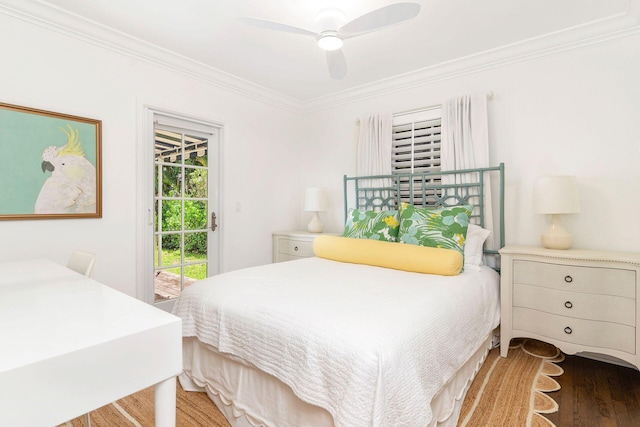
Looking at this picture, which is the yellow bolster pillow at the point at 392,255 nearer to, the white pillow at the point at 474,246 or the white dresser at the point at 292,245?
the white pillow at the point at 474,246

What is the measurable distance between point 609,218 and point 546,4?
62.0 inches

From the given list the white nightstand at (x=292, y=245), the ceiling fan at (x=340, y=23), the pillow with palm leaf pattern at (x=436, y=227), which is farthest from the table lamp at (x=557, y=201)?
the white nightstand at (x=292, y=245)

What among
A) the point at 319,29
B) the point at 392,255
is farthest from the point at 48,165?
the point at 392,255

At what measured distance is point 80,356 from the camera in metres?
0.66

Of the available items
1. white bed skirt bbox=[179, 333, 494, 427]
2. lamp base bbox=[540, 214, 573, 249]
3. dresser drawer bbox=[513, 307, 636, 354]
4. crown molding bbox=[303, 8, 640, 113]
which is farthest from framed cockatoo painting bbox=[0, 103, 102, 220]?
lamp base bbox=[540, 214, 573, 249]

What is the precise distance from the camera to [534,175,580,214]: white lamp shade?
2324 millimetres

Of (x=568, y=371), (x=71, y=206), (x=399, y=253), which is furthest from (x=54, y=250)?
(x=568, y=371)

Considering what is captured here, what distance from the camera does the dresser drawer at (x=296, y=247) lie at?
3.58m

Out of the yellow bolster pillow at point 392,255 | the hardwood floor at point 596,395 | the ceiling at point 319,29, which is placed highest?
the ceiling at point 319,29

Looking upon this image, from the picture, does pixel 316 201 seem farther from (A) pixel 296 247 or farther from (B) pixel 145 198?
(B) pixel 145 198

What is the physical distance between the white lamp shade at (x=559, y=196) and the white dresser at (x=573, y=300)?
0.99ft

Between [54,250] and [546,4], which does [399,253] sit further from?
[54,250]

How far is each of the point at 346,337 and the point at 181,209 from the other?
250 centimetres

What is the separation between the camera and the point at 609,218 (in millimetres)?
2422
